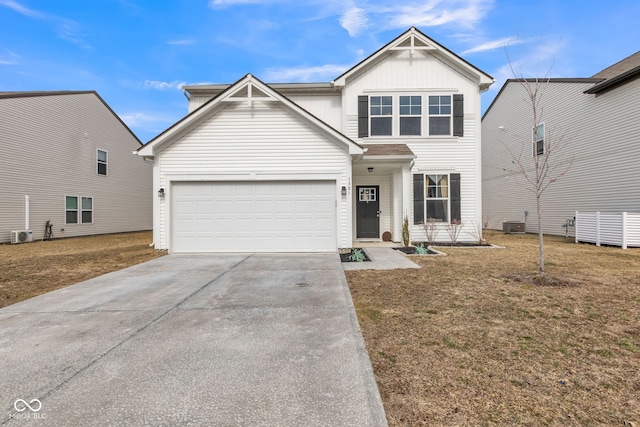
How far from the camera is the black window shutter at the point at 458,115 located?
11.9 meters

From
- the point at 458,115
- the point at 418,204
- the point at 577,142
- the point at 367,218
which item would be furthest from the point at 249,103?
the point at 577,142

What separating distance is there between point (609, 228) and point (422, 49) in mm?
9135

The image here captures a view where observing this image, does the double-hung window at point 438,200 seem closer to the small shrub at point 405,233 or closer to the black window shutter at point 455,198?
the black window shutter at point 455,198

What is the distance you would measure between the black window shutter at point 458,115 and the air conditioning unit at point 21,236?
18.8 meters

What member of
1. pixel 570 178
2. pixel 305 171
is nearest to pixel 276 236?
pixel 305 171

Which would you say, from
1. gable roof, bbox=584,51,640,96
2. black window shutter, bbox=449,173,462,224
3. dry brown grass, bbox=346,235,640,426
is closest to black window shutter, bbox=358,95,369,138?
black window shutter, bbox=449,173,462,224

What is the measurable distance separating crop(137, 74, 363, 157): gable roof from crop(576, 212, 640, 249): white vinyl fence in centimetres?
905

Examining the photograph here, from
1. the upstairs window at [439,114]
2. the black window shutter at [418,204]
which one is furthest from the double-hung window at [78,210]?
the upstairs window at [439,114]

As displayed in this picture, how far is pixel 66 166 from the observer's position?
16.6 meters

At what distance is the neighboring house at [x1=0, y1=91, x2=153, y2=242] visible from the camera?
559 inches

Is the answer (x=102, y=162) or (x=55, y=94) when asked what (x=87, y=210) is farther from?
(x=55, y=94)

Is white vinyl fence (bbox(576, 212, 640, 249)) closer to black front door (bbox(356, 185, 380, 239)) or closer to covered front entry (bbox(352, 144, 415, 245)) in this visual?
covered front entry (bbox(352, 144, 415, 245))

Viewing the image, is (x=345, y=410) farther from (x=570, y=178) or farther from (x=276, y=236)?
(x=570, y=178)

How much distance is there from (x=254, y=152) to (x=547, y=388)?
919 cm
